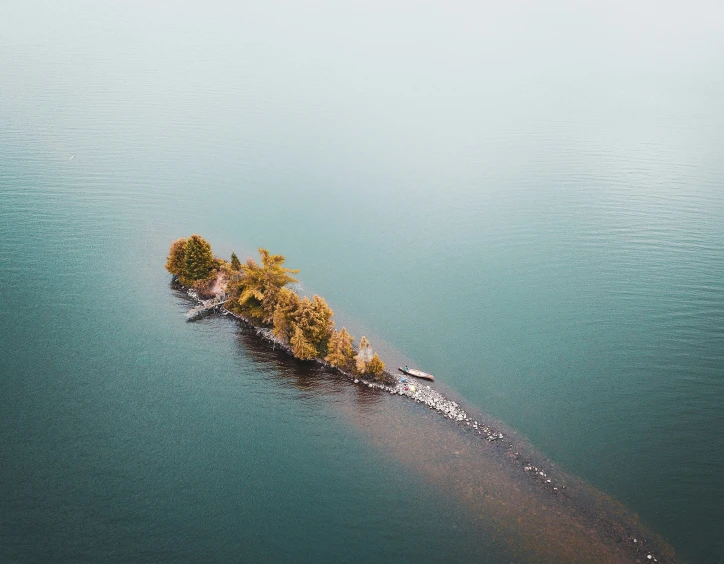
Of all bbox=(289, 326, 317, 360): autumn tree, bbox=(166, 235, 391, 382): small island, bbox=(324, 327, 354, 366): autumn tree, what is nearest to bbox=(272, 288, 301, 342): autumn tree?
bbox=(166, 235, 391, 382): small island

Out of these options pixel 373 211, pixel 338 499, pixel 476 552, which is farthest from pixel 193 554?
pixel 373 211

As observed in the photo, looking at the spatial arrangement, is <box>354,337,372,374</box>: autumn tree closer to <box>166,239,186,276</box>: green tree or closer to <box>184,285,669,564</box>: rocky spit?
<box>184,285,669,564</box>: rocky spit

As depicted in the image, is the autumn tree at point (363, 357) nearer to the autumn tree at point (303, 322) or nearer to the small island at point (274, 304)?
the small island at point (274, 304)

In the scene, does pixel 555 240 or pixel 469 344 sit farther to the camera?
pixel 555 240

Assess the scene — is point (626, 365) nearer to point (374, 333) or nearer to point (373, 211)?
point (374, 333)

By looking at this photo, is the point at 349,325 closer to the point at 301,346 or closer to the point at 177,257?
the point at 301,346

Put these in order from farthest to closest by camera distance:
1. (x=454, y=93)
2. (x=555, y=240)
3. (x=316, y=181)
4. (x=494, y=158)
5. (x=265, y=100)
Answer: (x=454, y=93) → (x=265, y=100) → (x=494, y=158) → (x=316, y=181) → (x=555, y=240)

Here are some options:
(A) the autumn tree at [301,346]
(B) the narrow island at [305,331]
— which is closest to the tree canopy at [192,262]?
(B) the narrow island at [305,331]
